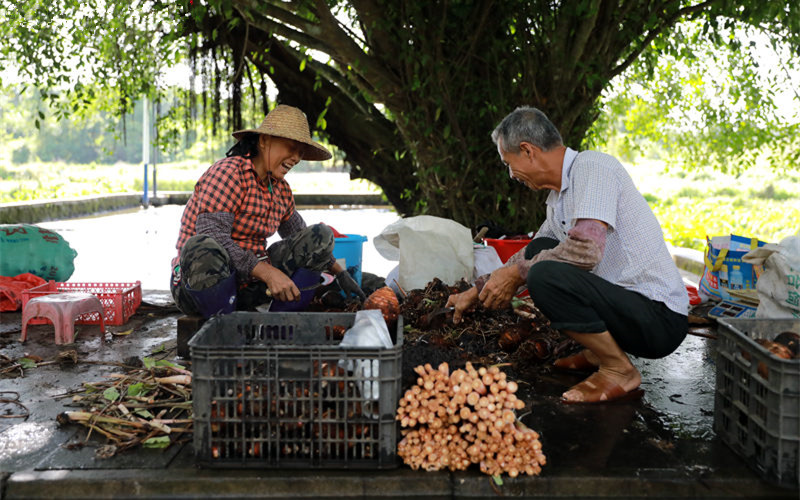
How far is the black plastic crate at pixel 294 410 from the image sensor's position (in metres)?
2.26

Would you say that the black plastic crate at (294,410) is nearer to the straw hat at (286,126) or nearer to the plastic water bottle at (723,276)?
the straw hat at (286,126)

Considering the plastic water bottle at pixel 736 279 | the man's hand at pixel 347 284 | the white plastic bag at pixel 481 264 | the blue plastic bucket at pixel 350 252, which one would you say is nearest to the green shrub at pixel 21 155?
the blue plastic bucket at pixel 350 252

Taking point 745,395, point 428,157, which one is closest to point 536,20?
point 428,157

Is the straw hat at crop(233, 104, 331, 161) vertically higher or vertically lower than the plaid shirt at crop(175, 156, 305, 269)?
higher

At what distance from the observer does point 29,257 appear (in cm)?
512

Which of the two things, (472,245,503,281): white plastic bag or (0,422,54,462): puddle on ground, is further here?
(472,245,503,281): white plastic bag

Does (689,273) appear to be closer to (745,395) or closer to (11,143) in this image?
(745,395)

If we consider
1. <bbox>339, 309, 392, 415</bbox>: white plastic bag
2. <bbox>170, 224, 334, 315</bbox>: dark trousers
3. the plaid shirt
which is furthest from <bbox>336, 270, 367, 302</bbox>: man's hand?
<bbox>339, 309, 392, 415</bbox>: white plastic bag

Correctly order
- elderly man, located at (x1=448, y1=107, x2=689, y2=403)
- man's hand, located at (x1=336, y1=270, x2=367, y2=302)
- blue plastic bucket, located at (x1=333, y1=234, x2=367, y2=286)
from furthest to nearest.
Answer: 1. blue plastic bucket, located at (x1=333, y1=234, x2=367, y2=286)
2. man's hand, located at (x1=336, y1=270, x2=367, y2=302)
3. elderly man, located at (x1=448, y1=107, x2=689, y2=403)

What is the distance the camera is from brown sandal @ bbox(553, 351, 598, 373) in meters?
3.54

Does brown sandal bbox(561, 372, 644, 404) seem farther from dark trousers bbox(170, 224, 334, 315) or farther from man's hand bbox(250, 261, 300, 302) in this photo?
dark trousers bbox(170, 224, 334, 315)

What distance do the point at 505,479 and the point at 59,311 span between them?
2959 millimetres

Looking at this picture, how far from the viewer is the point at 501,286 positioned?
10.4 feet

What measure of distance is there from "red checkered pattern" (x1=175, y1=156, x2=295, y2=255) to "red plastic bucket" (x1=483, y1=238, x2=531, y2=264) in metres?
2.06
